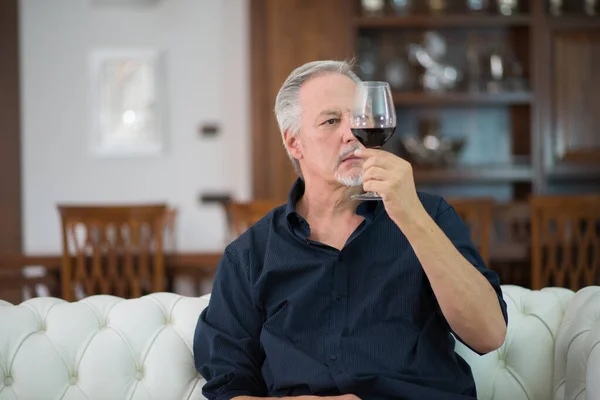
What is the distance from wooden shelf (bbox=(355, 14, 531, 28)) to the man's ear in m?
3.23

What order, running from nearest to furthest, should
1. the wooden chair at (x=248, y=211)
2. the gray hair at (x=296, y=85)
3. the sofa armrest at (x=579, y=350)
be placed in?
the sofa armrest at (x=579, y=350) → the gray hair at (x=296, y=85) → the wooden chair at (x=248, y=211)

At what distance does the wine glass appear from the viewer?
152cm

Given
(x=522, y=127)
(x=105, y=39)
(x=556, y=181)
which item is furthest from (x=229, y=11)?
(x=556, y=181)

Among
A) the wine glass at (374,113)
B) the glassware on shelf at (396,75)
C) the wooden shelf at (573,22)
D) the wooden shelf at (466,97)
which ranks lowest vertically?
the wine glass at (374,113)

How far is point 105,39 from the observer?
18.2ft

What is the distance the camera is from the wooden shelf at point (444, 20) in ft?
16.5

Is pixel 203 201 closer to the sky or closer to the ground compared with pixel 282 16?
closer to the ground

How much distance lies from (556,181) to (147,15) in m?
2.80

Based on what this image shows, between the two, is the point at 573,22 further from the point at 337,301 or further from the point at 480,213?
the point at 337,301

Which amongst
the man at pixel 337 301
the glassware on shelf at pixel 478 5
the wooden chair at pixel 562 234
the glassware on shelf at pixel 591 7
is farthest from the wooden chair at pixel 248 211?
the glassware on shelf at pixel 591 7

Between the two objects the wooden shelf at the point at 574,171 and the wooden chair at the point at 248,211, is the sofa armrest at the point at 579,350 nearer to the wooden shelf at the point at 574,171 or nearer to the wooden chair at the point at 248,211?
the wooden chair at the point at 248,211

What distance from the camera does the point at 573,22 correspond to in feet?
16.5

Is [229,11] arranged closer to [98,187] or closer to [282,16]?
[282,16]

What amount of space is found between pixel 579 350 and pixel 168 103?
4225 mm
